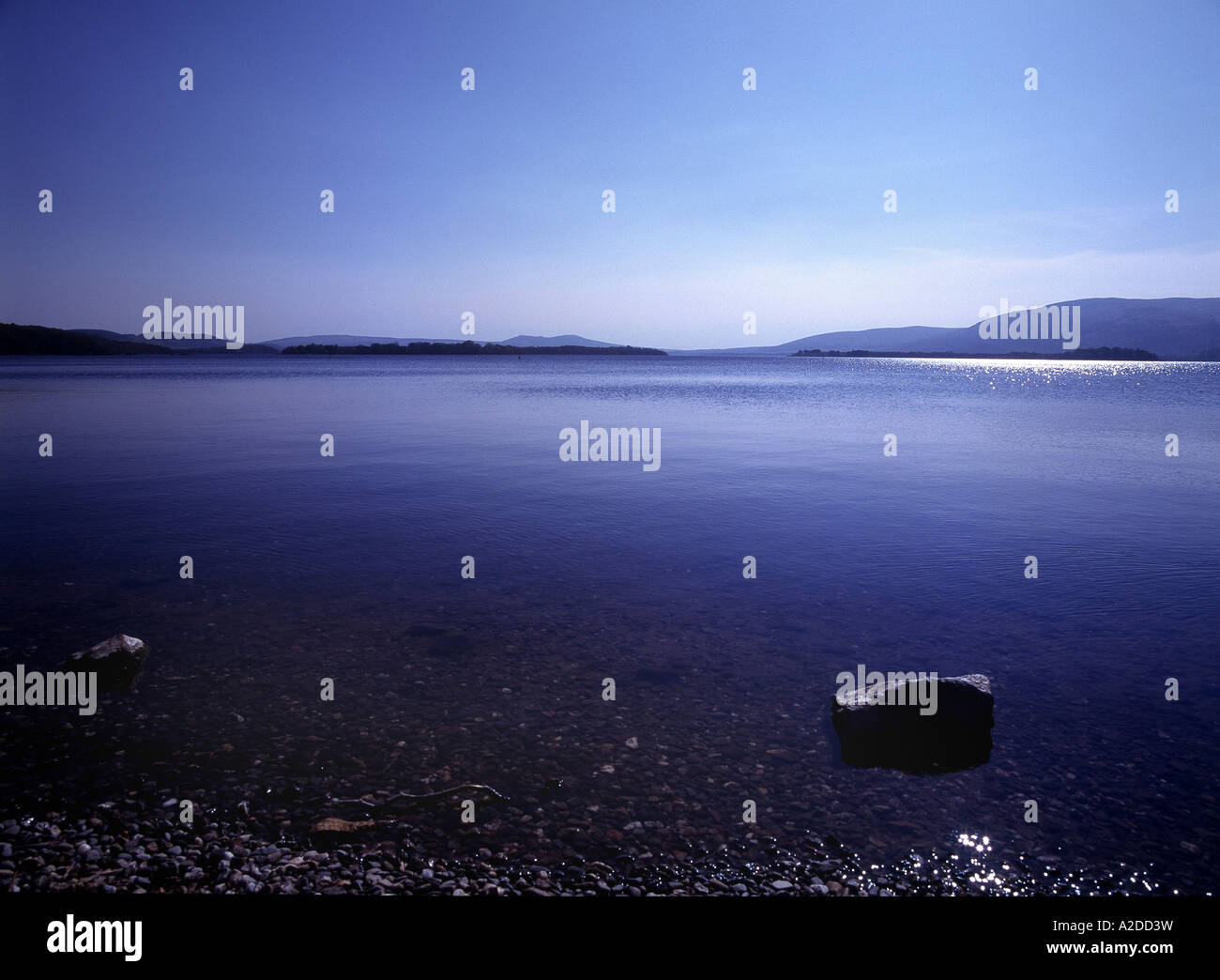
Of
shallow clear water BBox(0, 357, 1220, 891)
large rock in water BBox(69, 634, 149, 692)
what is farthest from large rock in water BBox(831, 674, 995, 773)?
large rock in water BBox(69, 634, 149, 692)

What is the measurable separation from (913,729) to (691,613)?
414 cm

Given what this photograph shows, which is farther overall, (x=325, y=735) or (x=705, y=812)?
(x=325, y=735)

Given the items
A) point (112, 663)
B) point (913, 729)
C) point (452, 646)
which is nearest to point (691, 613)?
point (452, 646)

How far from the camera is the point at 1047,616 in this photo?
10500 millimetres

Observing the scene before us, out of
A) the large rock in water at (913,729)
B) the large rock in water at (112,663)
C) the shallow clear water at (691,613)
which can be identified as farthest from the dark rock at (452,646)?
the large rock in water at (913,729)

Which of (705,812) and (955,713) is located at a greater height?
(955,713)

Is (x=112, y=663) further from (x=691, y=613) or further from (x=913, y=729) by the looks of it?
(x=913, y=729)

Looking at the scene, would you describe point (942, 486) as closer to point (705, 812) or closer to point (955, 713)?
point (955, 713)

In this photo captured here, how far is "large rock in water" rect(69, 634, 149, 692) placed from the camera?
318 inches

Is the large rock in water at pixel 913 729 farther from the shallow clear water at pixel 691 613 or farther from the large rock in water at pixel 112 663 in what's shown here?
the large rock in water at pixel 112 663

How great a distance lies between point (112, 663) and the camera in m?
8.16

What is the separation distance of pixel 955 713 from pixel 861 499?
489 inches

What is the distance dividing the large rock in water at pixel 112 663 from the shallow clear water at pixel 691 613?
0.27 meters

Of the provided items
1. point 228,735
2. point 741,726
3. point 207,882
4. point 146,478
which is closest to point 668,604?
point 741,726
